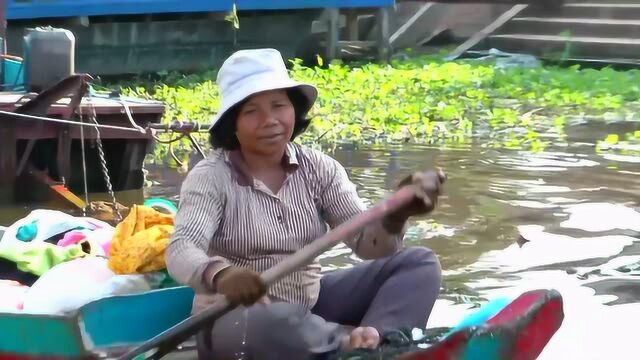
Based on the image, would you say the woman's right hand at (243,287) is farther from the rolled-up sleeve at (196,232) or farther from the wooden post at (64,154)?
the wooden post at (64,154)

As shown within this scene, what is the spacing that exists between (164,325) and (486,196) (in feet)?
14.3

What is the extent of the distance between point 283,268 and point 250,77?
73cm

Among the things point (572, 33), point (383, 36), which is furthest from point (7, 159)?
point (572, 33)

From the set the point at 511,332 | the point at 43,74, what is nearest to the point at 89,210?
the point at 43,74

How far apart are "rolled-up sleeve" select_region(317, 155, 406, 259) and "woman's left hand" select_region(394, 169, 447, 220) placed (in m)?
0.26

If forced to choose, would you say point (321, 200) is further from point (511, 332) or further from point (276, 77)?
point (511, 332)

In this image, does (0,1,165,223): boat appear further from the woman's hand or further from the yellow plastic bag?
the woman's hand

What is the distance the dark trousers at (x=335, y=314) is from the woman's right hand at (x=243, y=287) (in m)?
0.37

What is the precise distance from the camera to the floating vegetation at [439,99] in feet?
37.1

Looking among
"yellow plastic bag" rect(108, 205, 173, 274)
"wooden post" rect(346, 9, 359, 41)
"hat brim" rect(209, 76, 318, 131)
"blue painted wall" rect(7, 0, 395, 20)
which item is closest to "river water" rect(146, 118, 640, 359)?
"yellow plastic bag" rect(108, 205, 173, 274)

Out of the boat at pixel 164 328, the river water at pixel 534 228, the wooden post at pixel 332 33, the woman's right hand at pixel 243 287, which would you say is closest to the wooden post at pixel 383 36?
the wooden post at pixel 332 33

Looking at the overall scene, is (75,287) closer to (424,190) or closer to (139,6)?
(424,190)

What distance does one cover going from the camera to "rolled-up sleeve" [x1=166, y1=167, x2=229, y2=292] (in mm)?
3686

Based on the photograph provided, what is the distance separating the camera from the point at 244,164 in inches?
159
